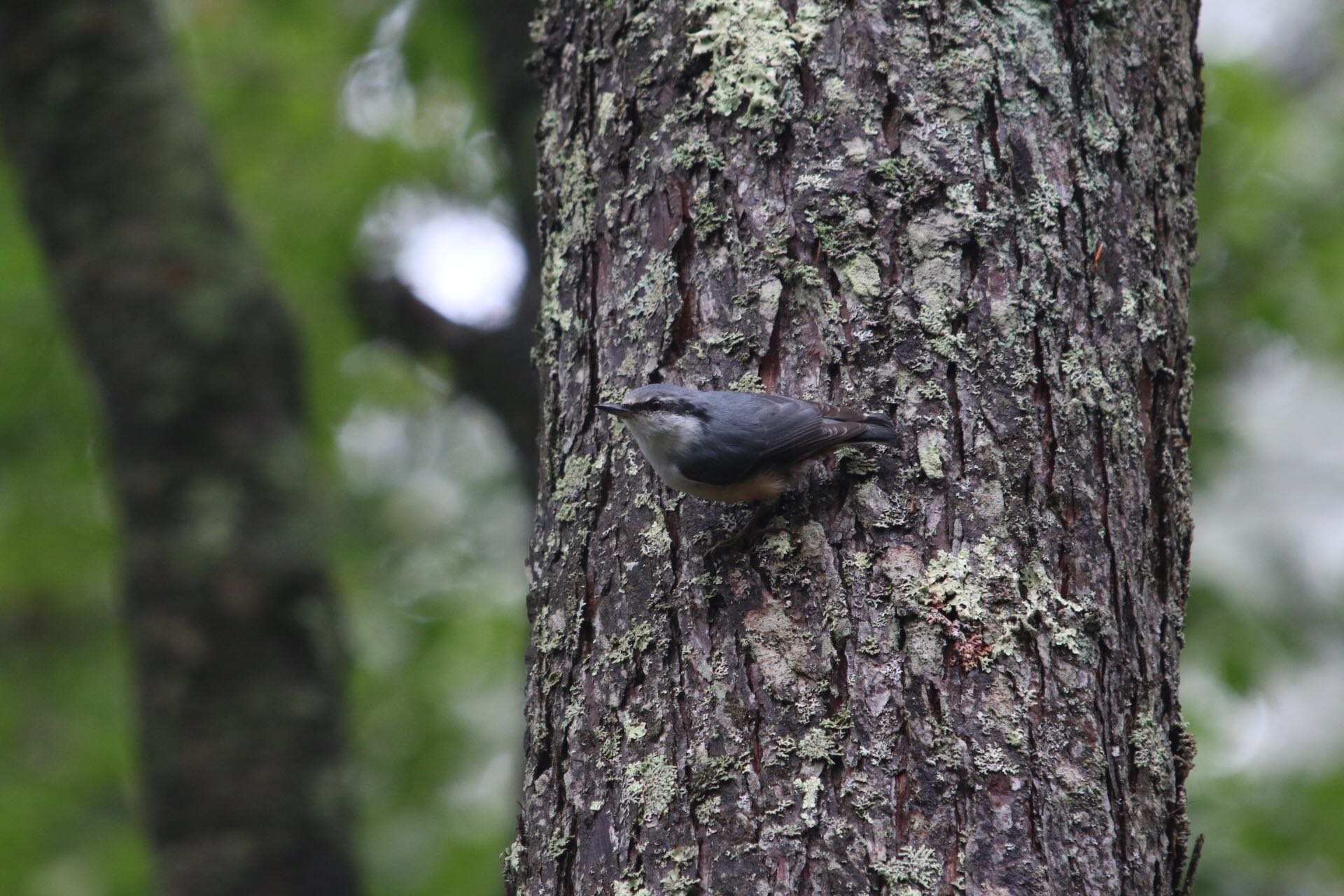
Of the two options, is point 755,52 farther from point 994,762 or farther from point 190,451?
point 190,451

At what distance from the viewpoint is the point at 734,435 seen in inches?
88.0

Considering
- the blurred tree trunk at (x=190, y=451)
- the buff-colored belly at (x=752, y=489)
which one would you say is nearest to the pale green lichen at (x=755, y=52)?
the buff-colored belly at (x=752, y=489)

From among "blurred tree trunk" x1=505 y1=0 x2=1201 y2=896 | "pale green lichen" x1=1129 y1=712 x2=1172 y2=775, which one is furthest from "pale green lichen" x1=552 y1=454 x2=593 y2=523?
"pale green lichen" x1=1129 y1=712 x2=1172 y2=775

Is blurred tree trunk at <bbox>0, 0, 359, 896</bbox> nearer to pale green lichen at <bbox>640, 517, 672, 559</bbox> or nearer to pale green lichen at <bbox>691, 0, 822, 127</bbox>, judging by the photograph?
pale green lichen at <bbox>640, 517, 672, 559</bbox>

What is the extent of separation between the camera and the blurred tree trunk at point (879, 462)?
6.42 feet

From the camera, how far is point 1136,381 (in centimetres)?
229

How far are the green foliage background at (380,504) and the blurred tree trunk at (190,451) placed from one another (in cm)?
91

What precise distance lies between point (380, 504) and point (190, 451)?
2885mm

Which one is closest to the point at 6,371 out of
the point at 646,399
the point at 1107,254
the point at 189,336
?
the point at 189,336

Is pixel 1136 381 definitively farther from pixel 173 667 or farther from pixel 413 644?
pixel 413 644

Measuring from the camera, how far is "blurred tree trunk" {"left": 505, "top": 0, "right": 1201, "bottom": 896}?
1.96 metres

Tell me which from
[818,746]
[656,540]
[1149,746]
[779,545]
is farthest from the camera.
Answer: [656,540]

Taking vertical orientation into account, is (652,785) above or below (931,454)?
below

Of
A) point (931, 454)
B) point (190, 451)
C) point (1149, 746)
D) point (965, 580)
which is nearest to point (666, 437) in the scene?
point (931, 454)
